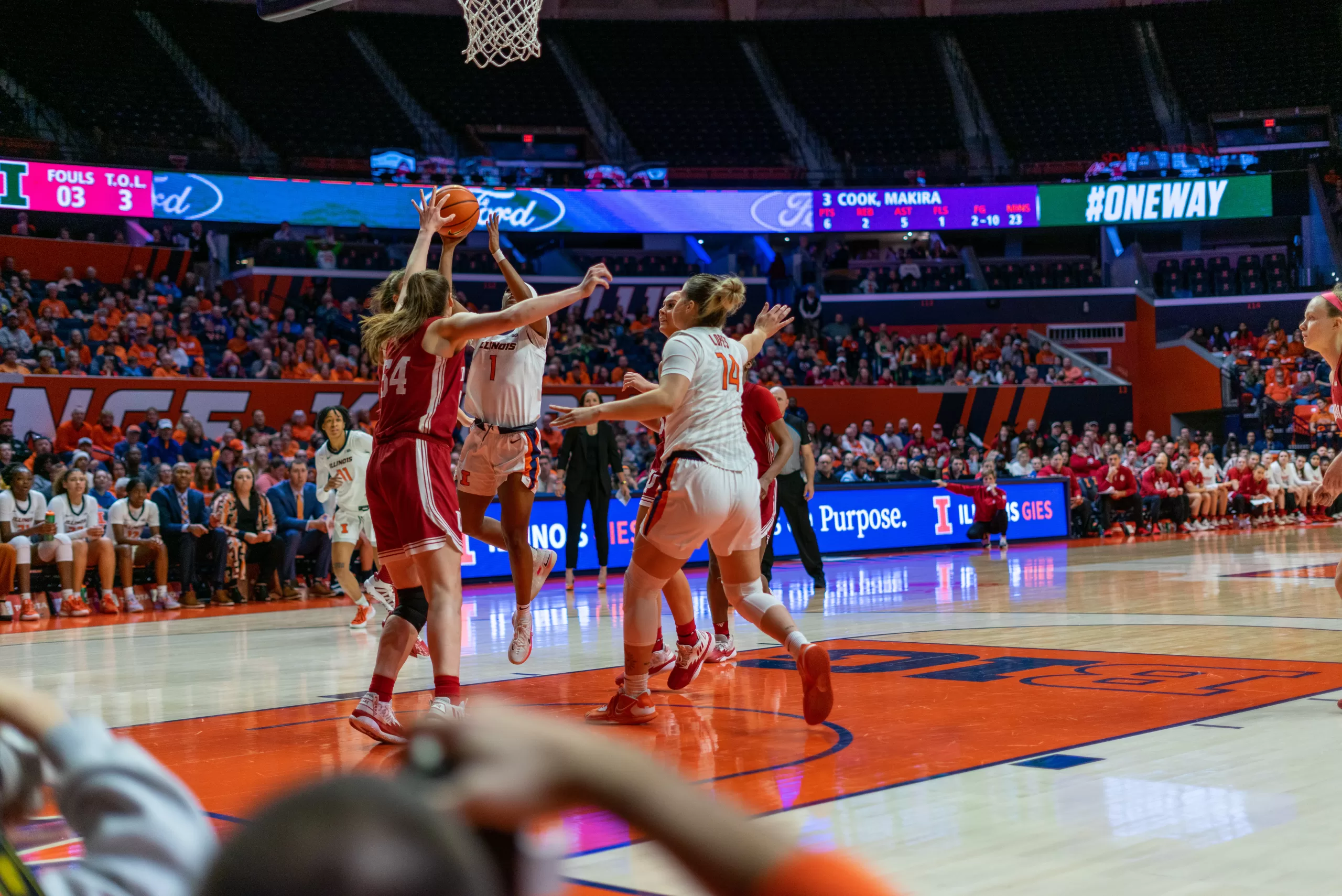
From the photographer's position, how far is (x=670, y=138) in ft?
120

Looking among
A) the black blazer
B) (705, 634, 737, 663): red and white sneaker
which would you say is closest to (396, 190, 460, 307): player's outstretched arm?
(705, 634, 737, 663): red and white sneaker

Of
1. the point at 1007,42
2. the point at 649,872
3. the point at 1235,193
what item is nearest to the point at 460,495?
the point at 649,872

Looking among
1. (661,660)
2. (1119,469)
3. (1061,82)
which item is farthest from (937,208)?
(661,660)

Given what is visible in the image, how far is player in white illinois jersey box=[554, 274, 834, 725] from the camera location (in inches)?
214

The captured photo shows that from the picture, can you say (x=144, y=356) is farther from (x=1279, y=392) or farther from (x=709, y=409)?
(x=1279, y=392)

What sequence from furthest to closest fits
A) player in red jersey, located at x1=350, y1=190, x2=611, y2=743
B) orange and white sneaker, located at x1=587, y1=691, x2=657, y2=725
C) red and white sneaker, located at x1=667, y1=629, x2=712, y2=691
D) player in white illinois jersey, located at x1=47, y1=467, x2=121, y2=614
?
player in white illinois jersey, located at x1=47, y1=467, x2=121, y2=614
red and white sneaker, located at x1=667, y1=629, x2=712, y2=691
orange and white sneaker, located at x1=587, y1=691, x2=657, y2=725
player in red jersey, located at x1=350, y1=190, x2=611, y2=743

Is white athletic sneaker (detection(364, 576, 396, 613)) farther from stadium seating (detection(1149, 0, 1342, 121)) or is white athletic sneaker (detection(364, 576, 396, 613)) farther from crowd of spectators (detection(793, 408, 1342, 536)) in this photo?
stadium seating (detection(1149, 0, 1342, 121))

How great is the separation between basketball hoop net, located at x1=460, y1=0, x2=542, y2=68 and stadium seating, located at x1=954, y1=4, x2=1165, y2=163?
85.7 ft

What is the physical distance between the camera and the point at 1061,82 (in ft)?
122

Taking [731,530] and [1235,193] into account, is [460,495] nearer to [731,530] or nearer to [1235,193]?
[731,530]

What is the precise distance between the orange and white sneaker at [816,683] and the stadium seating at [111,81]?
87.3ft

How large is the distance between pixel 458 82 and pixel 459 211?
3156 cm

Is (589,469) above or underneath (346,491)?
above

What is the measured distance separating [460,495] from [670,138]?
30.4 metres
